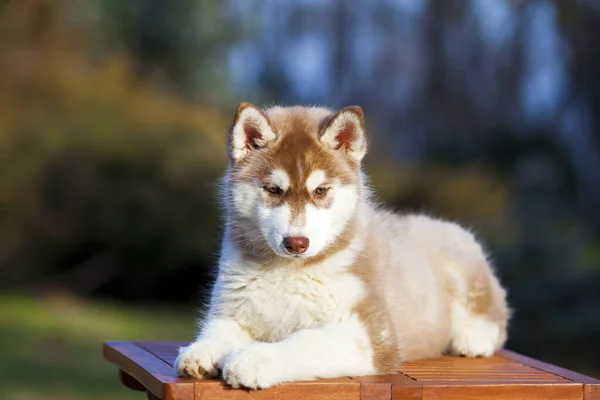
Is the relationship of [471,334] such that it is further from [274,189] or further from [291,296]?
[274,189]

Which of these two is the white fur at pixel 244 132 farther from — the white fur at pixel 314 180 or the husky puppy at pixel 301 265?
the white fur at pixel 314 180

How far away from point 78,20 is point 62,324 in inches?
172

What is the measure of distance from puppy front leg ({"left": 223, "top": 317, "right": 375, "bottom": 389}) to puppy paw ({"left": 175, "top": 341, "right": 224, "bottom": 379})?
130 millimetres

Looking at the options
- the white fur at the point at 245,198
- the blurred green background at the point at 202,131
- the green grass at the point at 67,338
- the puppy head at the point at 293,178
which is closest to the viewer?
the puppy head at the point at 293,178

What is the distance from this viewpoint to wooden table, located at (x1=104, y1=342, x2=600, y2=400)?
10.5ft

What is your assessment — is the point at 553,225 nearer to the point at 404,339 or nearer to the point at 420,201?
the point at 420,201

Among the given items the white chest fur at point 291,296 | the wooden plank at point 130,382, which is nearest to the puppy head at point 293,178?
the white chest fur at point 291,296

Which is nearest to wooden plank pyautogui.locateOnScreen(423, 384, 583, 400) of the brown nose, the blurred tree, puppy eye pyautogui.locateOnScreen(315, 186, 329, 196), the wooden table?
the wooden table

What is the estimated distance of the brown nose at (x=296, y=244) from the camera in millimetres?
3459

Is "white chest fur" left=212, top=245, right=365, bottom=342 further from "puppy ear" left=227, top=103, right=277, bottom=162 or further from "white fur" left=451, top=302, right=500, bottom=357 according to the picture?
"white fur" left=451, top=302, right=500, bottom=357

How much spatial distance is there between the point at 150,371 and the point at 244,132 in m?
1.05

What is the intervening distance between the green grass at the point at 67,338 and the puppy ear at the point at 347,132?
5.15 m

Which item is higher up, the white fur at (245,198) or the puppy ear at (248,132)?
the puppy ear at (248,132)

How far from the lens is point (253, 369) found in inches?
126
